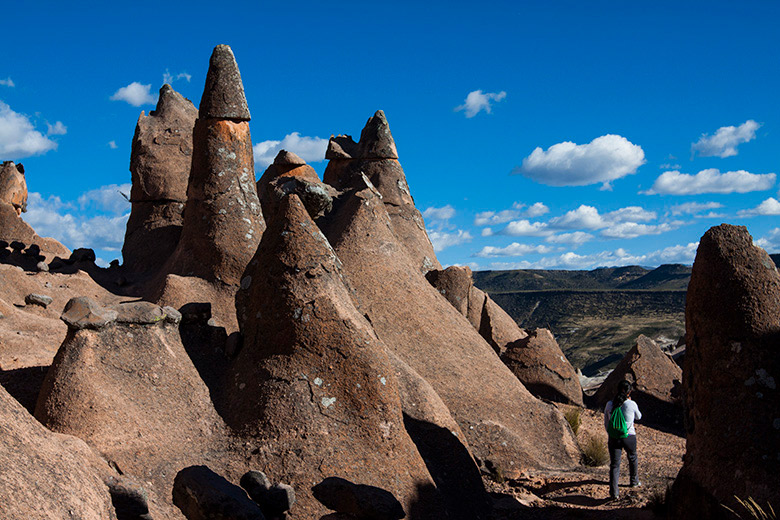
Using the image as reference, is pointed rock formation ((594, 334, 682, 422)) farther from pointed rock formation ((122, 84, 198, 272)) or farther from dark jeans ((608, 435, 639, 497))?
pointed rock formation ((122, 84, 198, 272))

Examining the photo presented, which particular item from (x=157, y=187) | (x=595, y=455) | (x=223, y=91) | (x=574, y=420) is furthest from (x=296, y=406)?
(x=157, y=187)

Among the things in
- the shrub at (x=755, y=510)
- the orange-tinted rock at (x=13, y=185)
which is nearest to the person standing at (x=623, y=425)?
the shrub at (x=755, y=510)

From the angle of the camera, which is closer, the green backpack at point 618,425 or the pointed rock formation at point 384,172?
the green backpack at point 618,425

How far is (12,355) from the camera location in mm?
6793

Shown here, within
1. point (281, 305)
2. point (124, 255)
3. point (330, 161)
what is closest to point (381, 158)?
point (330, 161)

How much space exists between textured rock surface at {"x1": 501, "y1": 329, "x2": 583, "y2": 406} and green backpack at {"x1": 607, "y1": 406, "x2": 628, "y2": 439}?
467 cm

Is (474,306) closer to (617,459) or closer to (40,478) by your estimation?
(617,459)

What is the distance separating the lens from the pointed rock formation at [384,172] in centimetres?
1470

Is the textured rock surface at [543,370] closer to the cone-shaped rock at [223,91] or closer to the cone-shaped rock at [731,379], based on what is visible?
the cone-shaped rock at [223,91]

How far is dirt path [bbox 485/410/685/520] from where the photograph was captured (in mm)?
6750

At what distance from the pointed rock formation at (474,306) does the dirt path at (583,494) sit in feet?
12.4

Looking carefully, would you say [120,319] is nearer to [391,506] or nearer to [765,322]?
[391,506]

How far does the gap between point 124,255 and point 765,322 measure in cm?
1077

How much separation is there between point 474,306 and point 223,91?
6.02m
